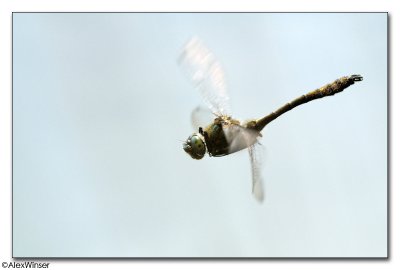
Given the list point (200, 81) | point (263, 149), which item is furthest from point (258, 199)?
point (200, 81)

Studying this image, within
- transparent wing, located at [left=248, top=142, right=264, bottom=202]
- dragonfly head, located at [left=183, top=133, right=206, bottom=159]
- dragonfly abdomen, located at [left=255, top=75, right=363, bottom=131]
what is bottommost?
transparent wing, located at [left=248, top=142, right=264, bottom=202]


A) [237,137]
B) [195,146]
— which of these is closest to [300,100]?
[237,137]

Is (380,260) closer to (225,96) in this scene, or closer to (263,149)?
(263,149)

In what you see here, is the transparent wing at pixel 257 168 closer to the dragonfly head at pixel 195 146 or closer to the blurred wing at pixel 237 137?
the blurred wing at pixel 237 137

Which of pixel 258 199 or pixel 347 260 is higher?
pixel 258 199

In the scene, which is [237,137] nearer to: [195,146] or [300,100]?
[195,146]

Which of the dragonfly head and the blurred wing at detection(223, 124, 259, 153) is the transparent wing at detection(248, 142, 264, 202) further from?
the dragonfly head
